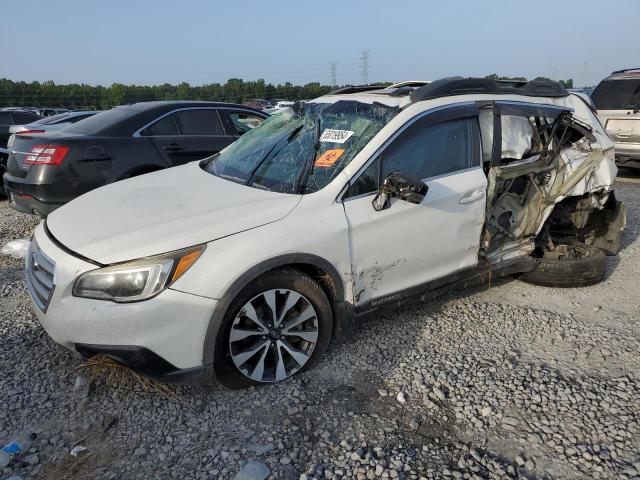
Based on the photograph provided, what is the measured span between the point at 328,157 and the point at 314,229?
2.06ft

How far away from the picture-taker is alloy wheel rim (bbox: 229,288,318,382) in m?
2.88

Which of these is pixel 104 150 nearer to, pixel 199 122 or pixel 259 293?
pixel 199 122

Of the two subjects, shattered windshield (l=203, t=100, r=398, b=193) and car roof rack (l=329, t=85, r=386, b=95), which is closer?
shattered windshield (l=203, t=100, r=398, b=193)

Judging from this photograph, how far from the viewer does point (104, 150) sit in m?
5.70

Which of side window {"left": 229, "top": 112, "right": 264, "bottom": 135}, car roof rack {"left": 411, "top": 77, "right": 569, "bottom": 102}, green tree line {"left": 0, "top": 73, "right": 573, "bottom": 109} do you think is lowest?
green tree line {"left": 0, "top": 73, "right": 573, "bottom": 109}

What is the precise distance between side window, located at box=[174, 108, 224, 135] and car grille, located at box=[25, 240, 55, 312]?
3.66 m

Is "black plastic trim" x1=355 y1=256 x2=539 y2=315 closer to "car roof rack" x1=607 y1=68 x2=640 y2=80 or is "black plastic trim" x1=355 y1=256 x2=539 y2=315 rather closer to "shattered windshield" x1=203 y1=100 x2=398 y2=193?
"shattered windshield" x1=203 y1=100 x2=398 y2=193

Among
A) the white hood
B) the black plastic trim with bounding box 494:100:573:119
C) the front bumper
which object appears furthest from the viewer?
the black plastic trim with bounding box 494:100:573:119

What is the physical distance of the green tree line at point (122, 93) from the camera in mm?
35906

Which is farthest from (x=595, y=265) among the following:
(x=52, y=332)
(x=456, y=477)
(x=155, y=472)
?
(x=52, y=332)

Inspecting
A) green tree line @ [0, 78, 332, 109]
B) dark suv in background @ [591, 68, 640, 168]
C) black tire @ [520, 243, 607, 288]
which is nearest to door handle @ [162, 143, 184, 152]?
black tire @ [520, 243, 607, 288]

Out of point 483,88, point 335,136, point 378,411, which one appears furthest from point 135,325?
point 483,88

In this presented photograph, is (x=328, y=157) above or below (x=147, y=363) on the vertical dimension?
above

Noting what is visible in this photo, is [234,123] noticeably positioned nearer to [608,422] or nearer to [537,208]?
[537,208]
